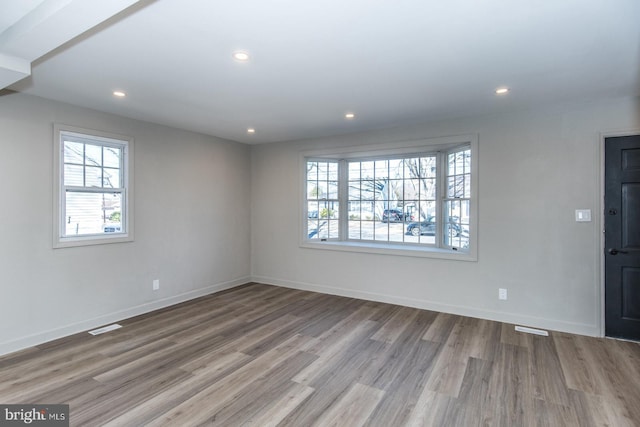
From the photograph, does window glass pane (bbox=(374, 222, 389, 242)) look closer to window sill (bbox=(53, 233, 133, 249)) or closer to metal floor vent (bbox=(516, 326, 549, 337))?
metal floor vent (bbox=(516, 326, 549, 337))

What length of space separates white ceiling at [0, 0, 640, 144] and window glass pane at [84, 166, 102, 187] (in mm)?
720

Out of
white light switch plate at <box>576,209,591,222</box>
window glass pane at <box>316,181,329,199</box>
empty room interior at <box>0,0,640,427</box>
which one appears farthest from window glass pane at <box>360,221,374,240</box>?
white light switch plate at <box>576,209,591,222</box>

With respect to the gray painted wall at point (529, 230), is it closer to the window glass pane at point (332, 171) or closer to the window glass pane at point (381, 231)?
the window glass pane at point (381, 231)

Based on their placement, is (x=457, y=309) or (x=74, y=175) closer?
(x=74, y=175)

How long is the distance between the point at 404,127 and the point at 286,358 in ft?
11.0

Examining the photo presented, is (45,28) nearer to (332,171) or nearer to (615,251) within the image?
(332,171)

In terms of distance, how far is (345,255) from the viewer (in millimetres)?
5102

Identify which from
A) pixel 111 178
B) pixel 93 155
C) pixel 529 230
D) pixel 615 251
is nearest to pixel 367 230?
pixel 529 230

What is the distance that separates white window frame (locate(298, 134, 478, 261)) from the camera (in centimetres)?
412

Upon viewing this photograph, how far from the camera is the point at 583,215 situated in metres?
3.57

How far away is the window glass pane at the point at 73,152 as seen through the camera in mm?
3613

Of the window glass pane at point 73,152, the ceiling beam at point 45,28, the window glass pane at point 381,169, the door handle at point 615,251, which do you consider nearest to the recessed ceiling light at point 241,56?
the ceiling beam at point 45,28

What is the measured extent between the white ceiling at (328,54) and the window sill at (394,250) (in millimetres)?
1813

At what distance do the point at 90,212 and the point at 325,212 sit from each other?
331cm
